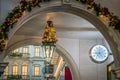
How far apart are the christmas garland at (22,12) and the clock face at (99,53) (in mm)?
4643

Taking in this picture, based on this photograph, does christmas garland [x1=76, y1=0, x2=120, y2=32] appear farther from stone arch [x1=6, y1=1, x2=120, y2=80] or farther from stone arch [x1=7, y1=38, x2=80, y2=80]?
stone arch [x1=7, y1=38, x2=80, y2=80]

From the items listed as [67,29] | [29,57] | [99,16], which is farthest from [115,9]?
[29,57]

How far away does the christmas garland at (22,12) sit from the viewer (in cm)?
842

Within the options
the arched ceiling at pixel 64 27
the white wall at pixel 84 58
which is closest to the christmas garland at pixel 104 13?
the arched ceiling at pixel 64 27

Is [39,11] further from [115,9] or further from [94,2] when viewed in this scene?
[115,9]

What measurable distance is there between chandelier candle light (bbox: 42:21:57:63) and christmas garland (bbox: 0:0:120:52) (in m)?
2.32

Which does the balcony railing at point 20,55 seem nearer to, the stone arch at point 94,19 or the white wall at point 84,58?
the white wall at point 84,58

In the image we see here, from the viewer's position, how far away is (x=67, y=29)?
13.4 meters

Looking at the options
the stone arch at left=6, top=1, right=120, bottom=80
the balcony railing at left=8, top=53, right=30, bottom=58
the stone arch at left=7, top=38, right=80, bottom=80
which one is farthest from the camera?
the balcony railing at left=8, top=53, right=30, bottom=58

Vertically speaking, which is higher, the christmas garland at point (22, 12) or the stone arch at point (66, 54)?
the christmas garland at point (22, 12)

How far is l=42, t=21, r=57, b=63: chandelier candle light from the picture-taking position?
35.8 ft

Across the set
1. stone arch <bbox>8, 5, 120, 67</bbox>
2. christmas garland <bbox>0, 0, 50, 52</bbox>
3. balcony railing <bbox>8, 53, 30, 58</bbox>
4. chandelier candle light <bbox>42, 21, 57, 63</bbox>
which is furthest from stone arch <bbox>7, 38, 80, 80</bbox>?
balcony railing <bbox>8, 53, 30, 58</bbox>

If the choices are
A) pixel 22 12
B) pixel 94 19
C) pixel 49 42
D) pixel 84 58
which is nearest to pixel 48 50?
pixel 49 42

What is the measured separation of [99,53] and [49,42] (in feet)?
10.2
